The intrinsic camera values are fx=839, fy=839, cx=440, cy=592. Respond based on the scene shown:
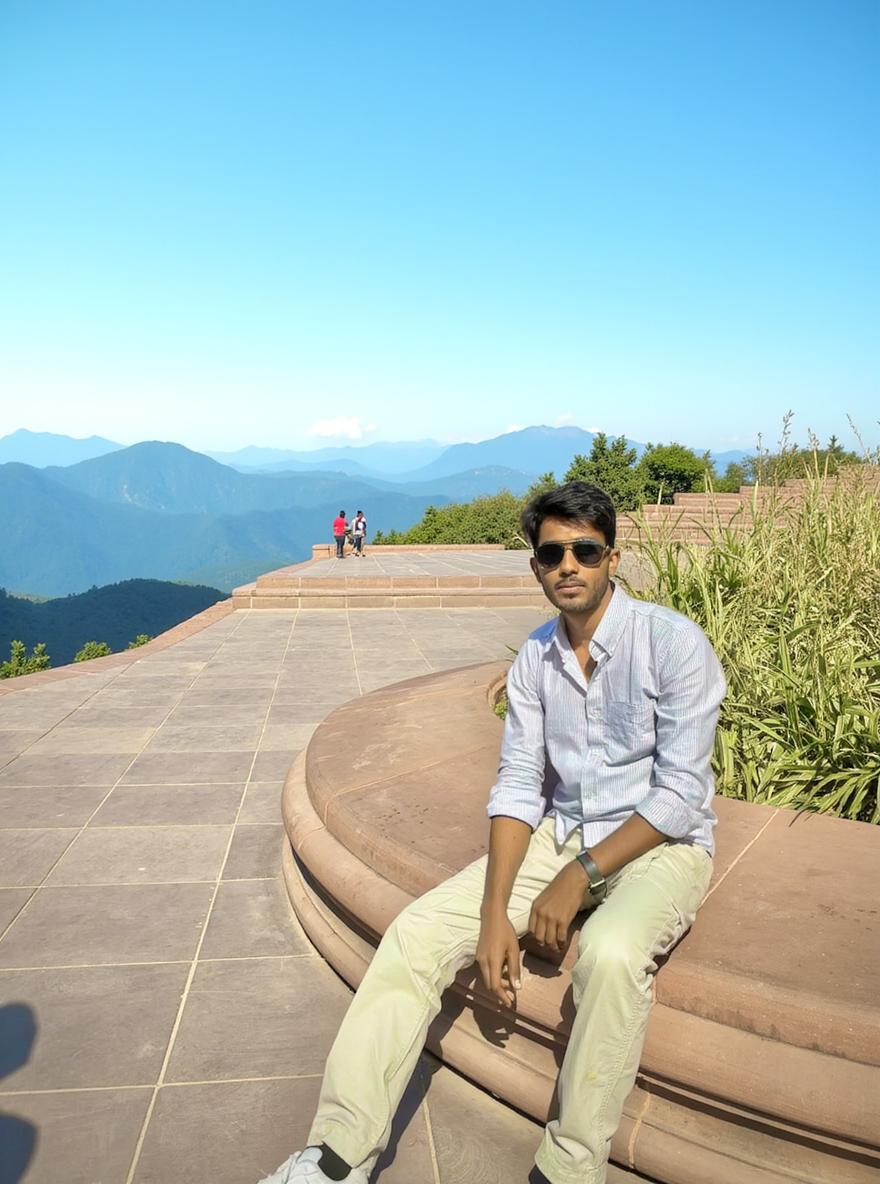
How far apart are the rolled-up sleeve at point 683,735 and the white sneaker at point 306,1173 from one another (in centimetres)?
101

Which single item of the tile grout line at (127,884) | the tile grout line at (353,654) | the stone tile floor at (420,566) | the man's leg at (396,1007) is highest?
the man's leg at (396,1007)

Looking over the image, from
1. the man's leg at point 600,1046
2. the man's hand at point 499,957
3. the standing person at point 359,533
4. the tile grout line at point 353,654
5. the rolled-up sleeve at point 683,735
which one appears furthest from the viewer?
the standing person at point 359,533

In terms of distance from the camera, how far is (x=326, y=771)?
3582mm

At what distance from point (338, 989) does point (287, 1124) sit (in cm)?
64

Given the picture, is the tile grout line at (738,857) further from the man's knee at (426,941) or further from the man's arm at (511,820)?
the man's knee at (426,941)

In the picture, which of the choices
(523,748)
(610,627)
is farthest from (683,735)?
(523,748)

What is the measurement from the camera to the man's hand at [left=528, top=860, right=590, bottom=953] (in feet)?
6.44

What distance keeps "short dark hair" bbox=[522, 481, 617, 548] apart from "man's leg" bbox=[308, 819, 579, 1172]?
0.92 m

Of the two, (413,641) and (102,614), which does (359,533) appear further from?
(102,614)

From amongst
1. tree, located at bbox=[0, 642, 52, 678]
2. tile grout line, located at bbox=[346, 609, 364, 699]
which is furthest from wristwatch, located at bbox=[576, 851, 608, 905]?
tree, located at bbox=[0, 642, 52, 678]

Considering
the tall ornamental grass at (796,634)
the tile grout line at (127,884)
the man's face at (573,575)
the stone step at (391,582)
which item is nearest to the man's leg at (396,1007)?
the man's face at (573,575)

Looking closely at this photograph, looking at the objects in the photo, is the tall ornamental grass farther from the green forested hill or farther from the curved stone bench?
the green forested hill

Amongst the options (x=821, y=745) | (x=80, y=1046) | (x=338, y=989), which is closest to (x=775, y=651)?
(x=821, y=745)

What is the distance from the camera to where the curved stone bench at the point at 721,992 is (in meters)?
1.76
